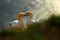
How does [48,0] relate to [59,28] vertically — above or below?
above

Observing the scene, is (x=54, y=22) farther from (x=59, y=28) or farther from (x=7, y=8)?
(x=7, y=8)

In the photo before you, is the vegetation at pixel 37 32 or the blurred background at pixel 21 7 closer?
the vegetation at pixel 37 32

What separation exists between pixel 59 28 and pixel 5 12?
6.01m

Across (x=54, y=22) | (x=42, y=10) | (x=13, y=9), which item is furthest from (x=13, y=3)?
(x=54, y=22)

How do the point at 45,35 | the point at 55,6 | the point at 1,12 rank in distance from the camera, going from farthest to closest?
the point at 55,6, the point at 1,12, the point at 45,35

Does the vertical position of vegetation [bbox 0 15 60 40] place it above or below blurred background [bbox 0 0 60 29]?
below

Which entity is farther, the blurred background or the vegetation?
the blurred background

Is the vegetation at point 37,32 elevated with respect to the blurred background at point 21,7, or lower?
lower

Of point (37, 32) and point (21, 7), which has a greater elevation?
point (21, 7)

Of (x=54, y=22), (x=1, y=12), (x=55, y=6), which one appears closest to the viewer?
(x=54, y=22)

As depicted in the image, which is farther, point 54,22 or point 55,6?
point 55,6

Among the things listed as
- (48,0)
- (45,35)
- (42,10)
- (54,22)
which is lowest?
(45,35)

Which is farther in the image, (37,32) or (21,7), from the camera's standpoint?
(21,7)

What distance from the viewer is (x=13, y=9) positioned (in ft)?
26.7
